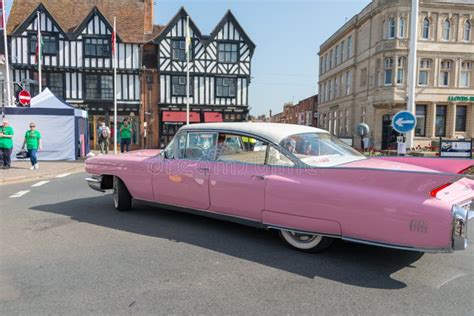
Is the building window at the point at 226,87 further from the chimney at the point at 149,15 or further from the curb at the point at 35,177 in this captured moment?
the curb at the point at 35,177

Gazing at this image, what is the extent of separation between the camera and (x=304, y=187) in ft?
12.5

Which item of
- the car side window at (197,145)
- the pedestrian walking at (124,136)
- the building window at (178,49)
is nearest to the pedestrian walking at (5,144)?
the pedestrian walking at (124,136)

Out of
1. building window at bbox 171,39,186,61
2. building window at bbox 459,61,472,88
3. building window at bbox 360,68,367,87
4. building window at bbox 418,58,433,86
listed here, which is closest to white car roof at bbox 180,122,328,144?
building window at bbox 171,39,186,61

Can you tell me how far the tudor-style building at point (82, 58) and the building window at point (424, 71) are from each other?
23.1 m

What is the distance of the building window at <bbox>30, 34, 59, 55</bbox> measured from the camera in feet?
82.0

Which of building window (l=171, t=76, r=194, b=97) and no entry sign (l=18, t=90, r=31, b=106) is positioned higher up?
building window (l=171, t=76, r=194, b=97)

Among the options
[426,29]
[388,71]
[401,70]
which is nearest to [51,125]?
[388,71]

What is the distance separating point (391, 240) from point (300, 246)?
1.08m

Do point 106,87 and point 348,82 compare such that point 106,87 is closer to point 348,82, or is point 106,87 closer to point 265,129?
point 348,82

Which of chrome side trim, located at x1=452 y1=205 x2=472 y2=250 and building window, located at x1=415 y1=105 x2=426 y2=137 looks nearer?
chrome side trim, located at x1=452 y1=205 x2=472 y2=250

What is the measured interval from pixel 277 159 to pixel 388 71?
28.6m

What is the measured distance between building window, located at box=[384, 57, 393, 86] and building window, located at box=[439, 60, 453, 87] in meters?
4.52

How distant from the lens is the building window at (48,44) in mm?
24984

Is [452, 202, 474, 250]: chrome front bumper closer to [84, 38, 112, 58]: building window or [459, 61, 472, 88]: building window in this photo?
[84, 38, 112, 58]: building window
